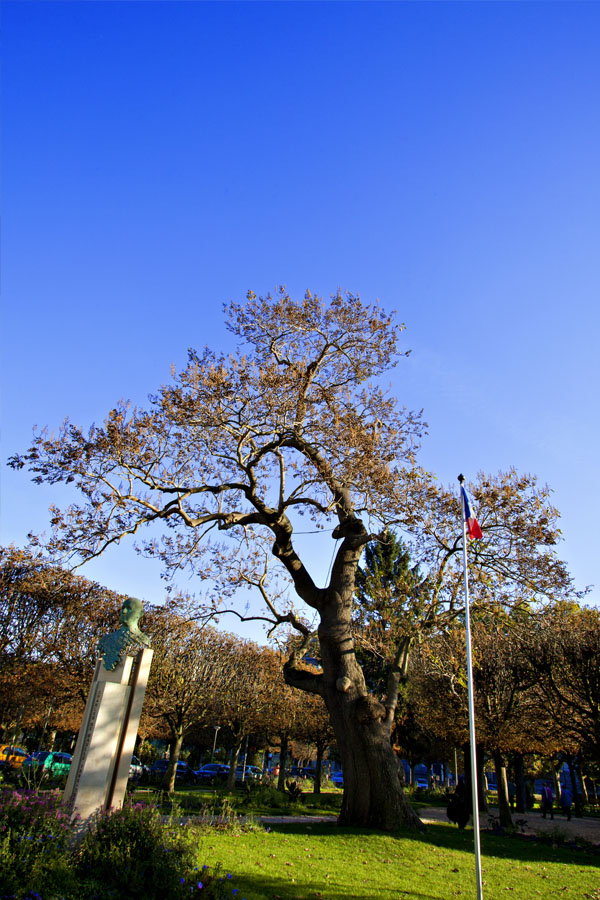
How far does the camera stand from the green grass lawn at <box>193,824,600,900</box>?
7.74 meters

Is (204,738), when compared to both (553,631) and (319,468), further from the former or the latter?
(319,468)

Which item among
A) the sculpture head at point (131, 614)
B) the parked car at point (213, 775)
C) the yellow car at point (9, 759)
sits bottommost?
the parked car at point (213, 775)

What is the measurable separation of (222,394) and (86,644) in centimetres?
1702

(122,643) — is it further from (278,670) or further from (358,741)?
(278,670)

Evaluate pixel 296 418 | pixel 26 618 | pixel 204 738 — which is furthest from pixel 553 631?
pixel 204 738

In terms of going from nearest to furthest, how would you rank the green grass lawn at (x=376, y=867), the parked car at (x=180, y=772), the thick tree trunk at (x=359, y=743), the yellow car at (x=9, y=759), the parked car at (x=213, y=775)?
the green grass lawn at (x=376, y=867) < the thick tree trunk at (x=359, y=743) < the yellow car at (x=9, y=759) < the parked car at (x=180, y=772) < the parked car at (x=213, y=775)

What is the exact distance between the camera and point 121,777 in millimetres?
7836

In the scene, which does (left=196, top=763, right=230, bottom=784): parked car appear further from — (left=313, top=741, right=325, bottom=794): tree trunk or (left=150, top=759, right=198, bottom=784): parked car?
(left=313, top=741, right=325, bottom=794): tree trunk

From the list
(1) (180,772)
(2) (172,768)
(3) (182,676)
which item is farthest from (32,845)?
(1) (180,772)

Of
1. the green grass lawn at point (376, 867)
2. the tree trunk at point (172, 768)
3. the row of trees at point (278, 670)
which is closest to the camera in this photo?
the green grass lawn at point (376, 867)

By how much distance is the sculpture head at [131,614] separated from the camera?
863cm

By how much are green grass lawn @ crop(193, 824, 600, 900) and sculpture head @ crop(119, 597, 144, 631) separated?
11.9ft

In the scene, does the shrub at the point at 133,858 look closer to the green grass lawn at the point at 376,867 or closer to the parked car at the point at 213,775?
the green grass lawn at the point at 376,867

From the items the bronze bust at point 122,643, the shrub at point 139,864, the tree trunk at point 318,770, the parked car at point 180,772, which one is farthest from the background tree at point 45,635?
the tree trunk at point 318,770
